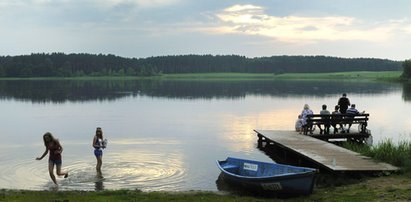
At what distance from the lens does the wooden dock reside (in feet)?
48.2

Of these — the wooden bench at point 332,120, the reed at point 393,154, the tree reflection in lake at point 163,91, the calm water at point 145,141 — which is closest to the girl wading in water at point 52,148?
the calm water at point 145,141

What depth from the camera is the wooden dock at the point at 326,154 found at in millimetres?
14681

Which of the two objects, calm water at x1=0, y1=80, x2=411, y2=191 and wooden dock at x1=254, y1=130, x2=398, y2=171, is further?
calm water at x1=0, y1=80, x2=411, y2=191

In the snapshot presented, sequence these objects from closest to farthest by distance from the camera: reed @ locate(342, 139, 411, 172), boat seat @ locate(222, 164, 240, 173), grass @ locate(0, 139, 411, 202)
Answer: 1. grass @ locate(0, 139, 411, 202)
2. reed @ locate(342, 139, 411, 172)
3. boat seat @ locate(222, 164, 240, 173)

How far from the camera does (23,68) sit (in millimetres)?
180250

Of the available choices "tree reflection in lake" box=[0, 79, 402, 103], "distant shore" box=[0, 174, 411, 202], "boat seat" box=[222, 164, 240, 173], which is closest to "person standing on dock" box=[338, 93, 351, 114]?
"boat seat" box=[222, 164, 240, 173]

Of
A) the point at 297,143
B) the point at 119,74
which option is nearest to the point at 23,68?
the point at 119,74

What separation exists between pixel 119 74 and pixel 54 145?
183053mm

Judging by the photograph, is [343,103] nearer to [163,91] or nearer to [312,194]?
[312,194]

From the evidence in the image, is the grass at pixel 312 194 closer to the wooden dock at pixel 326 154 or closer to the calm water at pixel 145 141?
the wooden dock at pixel 326 154

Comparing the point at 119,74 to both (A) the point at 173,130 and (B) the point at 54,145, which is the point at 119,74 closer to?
(A) the point at 173,130

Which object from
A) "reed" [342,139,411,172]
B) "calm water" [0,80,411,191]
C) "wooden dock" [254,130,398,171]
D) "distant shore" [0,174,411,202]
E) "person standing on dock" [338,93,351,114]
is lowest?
"calm water" [0,80,411,191]

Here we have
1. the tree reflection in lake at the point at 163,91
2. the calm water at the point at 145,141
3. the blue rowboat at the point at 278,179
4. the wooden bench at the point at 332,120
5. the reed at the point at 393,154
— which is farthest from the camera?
the tree reflection in lake at the point at 163,91

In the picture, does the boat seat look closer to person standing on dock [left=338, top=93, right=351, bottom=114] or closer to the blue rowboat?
the blue rowboat
